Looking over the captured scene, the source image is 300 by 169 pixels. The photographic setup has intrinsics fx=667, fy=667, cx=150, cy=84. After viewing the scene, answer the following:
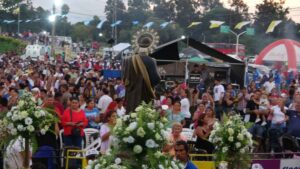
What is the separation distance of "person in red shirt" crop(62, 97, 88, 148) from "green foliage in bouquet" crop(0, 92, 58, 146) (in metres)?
2.79

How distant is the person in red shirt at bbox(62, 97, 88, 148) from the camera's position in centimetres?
1315

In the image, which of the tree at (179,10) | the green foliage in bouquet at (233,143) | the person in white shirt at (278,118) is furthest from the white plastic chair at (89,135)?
the tree at (179,10)

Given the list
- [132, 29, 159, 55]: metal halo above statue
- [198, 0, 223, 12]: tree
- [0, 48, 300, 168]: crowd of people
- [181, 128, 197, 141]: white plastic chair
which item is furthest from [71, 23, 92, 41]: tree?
[132, 29, 159, 55]: metal halo above statue

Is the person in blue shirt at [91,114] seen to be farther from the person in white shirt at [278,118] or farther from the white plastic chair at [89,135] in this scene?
the person in white shirt at [278,118]

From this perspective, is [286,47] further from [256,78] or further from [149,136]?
[149,136]

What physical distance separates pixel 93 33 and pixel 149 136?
353 feet

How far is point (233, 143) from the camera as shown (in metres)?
10.5

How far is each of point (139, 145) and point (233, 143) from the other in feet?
12.2

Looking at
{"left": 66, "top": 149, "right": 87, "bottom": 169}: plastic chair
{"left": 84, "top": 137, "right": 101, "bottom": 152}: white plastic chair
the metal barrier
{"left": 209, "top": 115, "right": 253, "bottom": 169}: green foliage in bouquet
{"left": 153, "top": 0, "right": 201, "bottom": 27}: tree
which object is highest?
{"left": 153, "top": 0, "right": 201, "bottom": 27}: tree

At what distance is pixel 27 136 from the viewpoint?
33.2 ft

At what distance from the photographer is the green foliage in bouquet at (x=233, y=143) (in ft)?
34.2

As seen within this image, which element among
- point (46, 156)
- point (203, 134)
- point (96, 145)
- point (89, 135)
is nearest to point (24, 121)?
point (46, 156)

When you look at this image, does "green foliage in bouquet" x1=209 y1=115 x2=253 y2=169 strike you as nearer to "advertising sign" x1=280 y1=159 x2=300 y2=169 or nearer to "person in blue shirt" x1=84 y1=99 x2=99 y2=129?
"advertising sign" x1=280 y1=159 x2=300 y2=169

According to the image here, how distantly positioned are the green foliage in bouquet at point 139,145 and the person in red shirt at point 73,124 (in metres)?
6.09
